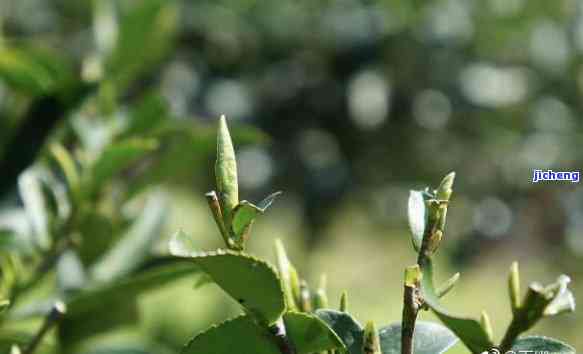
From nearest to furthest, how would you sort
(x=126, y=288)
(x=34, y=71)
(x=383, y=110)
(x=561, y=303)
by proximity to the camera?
(x=561, y=303) < (x=126, y=288) < (x=34, y=71) < (x=383, y=110)

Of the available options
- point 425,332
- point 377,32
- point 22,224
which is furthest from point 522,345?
point 377,32

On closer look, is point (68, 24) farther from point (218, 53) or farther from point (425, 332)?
point (425, 332)

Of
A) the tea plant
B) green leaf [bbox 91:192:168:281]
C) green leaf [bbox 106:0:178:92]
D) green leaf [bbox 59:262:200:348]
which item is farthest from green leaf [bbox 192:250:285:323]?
green leaf [bbox 106:0:178:92]

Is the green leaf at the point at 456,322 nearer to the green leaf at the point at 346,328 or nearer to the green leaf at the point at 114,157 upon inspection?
the green leaf at the point at 346,328

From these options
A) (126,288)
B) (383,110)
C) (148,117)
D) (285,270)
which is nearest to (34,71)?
(148,117)

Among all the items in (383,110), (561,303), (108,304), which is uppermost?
(561,303)

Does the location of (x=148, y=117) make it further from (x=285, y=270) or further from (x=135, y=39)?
(x=285, y=270)

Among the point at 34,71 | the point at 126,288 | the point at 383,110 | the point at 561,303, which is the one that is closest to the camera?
the point at 561,303

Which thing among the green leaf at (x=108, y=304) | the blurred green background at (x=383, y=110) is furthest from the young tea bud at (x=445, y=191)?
the blurred green background at (x=383, y=110)
